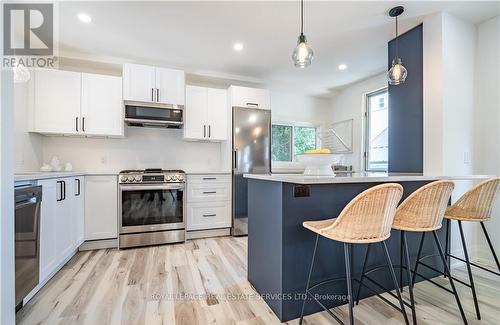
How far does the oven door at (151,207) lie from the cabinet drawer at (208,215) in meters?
0.17

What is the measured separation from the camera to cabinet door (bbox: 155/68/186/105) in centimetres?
329

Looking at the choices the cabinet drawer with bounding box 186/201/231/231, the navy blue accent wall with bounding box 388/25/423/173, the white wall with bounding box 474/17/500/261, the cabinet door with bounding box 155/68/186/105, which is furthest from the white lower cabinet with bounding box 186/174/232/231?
the white wall with bounding box 474/17/500/261

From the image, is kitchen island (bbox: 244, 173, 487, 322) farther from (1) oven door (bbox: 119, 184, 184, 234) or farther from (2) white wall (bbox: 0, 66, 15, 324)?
(1) oven door (bbox: 119, 184, 184, 234)

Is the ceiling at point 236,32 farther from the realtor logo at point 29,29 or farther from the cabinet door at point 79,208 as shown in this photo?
the cabinet door at point 79,208

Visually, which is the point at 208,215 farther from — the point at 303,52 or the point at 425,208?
the point at 425,208

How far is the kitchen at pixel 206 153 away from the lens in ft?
5.59

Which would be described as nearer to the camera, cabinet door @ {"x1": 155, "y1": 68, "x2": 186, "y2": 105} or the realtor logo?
the realtor logo

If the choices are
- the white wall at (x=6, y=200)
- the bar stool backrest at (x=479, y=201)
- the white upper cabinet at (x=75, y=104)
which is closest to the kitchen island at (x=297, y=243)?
the bar stool backrest at (x=479, y=201)

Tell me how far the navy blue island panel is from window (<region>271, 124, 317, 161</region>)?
9.47 feet

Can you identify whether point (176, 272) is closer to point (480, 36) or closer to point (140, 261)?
point (140, 261)

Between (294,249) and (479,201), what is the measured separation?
1.50 m

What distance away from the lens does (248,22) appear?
2.55 metres

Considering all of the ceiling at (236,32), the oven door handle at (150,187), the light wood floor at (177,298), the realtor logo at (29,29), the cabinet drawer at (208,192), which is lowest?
the light wood floor at (177,298)

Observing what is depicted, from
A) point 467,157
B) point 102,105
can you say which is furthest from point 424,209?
point 102,105
